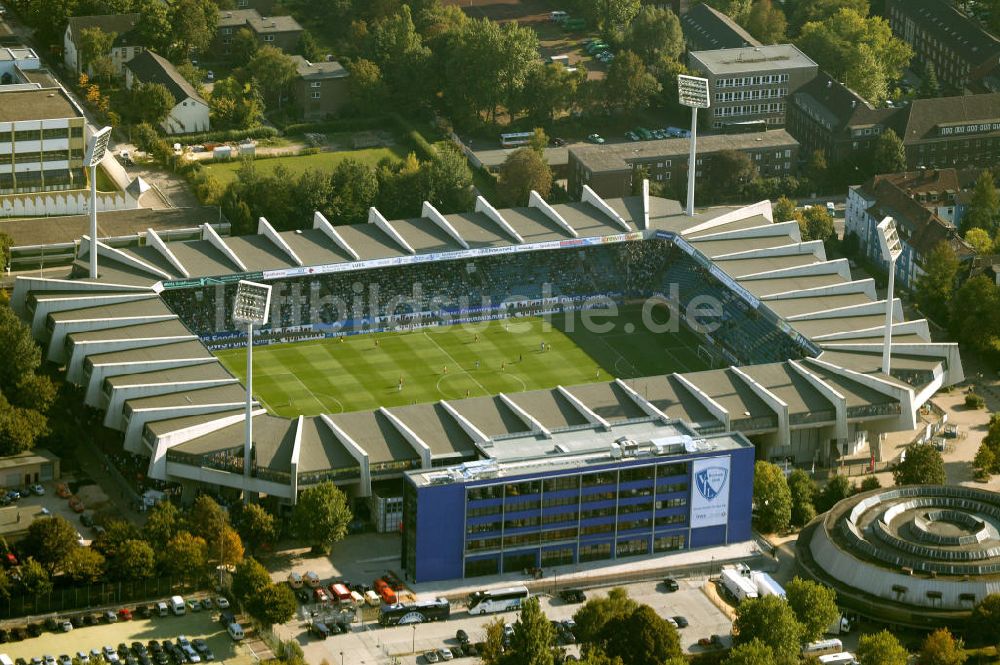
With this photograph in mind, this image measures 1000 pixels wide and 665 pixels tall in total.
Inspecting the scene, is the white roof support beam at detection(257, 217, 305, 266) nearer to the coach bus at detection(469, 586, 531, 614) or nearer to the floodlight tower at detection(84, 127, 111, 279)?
the floodlight tower at detection(84, 127, 111, 279)

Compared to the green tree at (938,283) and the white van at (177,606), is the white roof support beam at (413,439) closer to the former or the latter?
the white van at (177,606)

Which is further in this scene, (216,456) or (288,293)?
(288,293)

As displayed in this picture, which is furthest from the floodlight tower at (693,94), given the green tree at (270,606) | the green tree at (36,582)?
the green tree at (36,582)

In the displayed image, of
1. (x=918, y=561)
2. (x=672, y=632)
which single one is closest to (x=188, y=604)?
(x=672, y=632)

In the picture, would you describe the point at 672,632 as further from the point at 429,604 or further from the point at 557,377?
the point at 557,377

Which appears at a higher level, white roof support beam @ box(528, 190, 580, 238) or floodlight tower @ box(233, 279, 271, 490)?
floodlight tower @ box(233, 279, 271, 490)

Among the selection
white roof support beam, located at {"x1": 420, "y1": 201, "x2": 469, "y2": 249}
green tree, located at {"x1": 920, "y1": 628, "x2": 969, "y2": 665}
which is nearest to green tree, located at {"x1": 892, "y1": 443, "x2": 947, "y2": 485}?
green tree, located at {"x1": 920, "y1": 628, "x2": 969, "y2": 665}

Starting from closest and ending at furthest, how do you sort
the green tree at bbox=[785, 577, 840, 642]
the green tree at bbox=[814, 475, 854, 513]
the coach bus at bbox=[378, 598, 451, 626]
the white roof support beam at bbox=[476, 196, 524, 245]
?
the green tree at bbox=[785, 577, 840, 642], the coach bus at bbox=[378, 598, 451, 626], the green tree at bbox=[814, 475, 854, 513], the white roof support beam at bbox=[476, 196, 524, 245]

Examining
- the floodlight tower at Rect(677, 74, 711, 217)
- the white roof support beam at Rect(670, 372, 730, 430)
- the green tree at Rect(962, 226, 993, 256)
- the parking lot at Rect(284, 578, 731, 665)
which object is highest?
the floodlight tower at Rect(677, 74, 711, 217)
